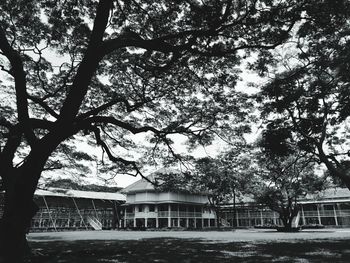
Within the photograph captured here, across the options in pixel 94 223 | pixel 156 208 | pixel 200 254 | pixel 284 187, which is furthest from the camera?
pixel 156 208

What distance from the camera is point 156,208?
145 feet

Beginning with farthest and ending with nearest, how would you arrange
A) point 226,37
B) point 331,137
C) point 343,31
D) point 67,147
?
1. point 331,137
2. point 67,147
3. point 343,31
4. point 226,37

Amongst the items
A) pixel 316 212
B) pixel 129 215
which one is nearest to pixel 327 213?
pixel 316 212

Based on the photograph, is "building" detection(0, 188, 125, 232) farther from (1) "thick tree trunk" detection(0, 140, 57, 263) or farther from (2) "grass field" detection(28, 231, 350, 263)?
(1) "thick tree trunk" detection(0, 140, 57, 263)

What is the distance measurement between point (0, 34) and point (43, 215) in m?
39.0

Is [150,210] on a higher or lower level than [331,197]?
lower

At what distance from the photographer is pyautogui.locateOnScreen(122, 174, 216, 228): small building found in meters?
43.0

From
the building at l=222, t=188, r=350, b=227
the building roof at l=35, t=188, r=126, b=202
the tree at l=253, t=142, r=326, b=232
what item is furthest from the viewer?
the building at l=222, t=188, r=350, b=227

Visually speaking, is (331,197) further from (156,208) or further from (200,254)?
(200,254)

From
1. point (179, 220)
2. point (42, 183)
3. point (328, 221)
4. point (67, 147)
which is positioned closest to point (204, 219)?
point (179, 220)

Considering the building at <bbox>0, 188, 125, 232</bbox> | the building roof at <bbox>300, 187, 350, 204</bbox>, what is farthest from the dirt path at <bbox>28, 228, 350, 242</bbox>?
the building roof at <bbox>300, 187, 350, 204</bbox>

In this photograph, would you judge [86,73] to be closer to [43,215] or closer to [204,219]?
[43,215]

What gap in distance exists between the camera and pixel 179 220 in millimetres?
44219

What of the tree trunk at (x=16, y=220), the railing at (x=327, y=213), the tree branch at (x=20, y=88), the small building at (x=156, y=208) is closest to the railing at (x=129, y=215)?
the small building at (x=156, y=208)
